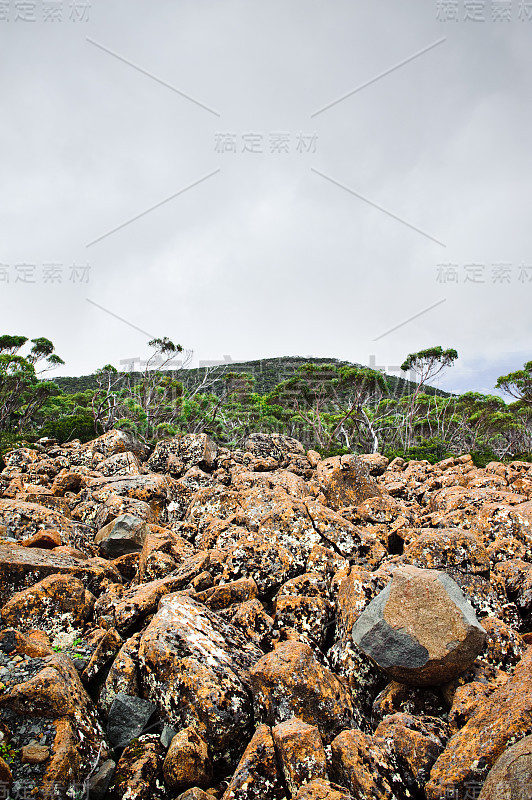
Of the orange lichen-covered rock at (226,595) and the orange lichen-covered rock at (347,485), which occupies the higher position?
the orange lichen-covered rock at (347,485)

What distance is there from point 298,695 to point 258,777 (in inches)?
26.4

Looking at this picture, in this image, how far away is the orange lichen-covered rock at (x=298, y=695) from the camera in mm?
3875

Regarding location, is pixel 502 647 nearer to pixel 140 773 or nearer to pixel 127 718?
pixel 140 773

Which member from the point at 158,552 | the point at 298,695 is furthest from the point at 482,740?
the point at 158,552

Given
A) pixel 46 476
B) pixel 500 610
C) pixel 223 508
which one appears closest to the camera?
pixel 500 610

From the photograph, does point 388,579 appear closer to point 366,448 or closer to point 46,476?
point 46,476

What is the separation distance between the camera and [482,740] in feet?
10.4

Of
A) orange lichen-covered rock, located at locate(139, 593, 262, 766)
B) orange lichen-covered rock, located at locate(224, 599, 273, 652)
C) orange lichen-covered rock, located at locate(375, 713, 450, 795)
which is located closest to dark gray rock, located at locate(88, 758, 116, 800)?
orange lichen-covered rock, located at locate(139, 593, 262, 766)

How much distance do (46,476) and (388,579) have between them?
→ 1280 centimetres

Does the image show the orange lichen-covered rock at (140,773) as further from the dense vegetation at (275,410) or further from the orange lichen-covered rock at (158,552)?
the dense vegetation at (275,410)

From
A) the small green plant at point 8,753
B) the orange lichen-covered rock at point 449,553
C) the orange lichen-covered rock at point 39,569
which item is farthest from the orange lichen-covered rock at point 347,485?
the small green plant at point 8,753

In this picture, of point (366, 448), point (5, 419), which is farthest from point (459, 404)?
point (5, 419)

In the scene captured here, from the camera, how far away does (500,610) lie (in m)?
5.19

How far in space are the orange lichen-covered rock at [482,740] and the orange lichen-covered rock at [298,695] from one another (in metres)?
0.92
